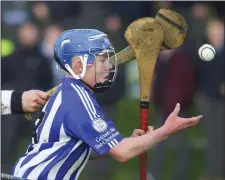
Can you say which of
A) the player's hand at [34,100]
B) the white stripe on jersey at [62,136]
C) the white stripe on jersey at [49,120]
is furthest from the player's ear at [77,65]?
the player's hand at [34,100]

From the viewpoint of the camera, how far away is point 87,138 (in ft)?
16.1

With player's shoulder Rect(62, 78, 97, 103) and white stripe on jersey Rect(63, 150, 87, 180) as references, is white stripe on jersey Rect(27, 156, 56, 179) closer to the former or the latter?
white stripe on jersey Rect(63, 150, 87, 180)

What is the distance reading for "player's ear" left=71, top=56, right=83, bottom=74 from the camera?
5.13m

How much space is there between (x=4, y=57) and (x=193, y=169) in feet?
8.33

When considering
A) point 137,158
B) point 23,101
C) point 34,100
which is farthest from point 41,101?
point 137,158

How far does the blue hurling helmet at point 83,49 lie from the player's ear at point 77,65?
0.02m

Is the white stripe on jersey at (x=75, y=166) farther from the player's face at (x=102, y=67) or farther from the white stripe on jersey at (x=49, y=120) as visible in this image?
the player's face at (x=102, y=67)

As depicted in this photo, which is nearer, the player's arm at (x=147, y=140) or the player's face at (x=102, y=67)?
the player's arm at (x=147, y=140)

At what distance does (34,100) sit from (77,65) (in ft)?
2.21

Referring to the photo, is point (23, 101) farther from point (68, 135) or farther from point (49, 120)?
point (68, 135)

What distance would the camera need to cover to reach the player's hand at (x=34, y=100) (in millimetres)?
5672

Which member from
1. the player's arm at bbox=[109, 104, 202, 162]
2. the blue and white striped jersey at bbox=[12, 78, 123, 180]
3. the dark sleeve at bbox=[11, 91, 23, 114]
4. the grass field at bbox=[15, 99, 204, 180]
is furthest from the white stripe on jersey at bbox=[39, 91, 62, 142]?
the grass field at bbox=[15, 99, 204, 180]

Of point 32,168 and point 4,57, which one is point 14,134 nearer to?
point 4,57

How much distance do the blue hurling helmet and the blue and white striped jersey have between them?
10 cm
